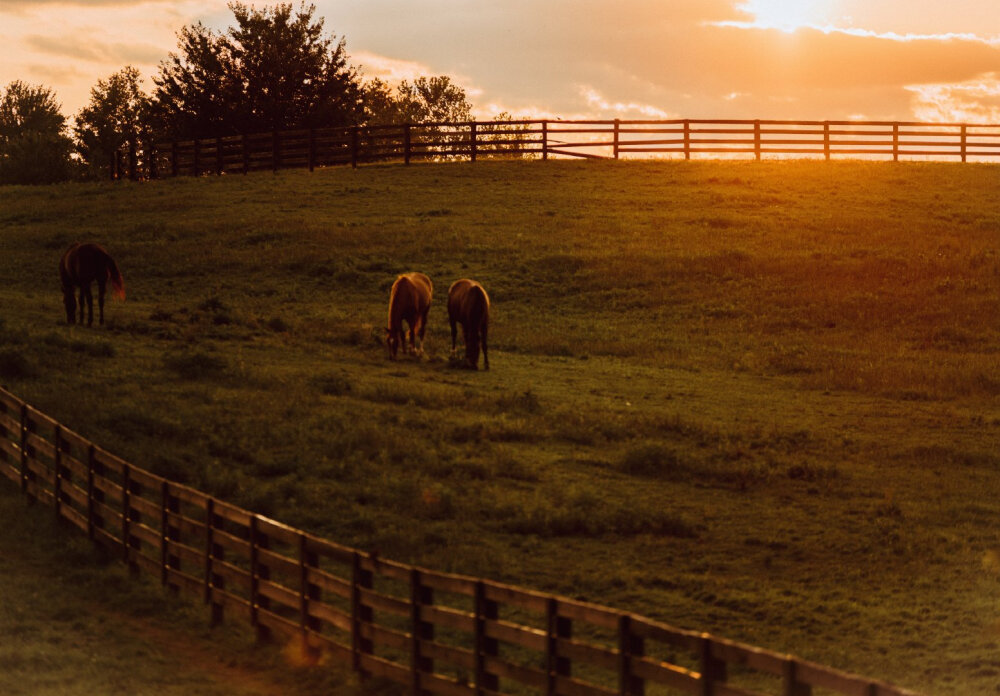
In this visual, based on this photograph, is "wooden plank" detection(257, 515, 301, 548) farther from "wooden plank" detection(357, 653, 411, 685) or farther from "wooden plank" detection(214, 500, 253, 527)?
Answer: "wooden plank" detection(357, 653, 411, 685)

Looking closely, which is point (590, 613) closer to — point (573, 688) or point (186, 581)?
point (573, 688)

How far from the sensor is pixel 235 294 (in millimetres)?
34688

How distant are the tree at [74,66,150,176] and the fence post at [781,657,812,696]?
3004 inches

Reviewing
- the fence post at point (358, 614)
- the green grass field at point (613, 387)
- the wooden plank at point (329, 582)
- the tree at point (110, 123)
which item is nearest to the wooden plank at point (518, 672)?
the fence post at point (358, 614)

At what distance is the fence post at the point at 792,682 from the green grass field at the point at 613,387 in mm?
4270

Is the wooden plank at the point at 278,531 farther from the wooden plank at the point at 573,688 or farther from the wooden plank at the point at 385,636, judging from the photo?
the wooden plank at the point at 573,688

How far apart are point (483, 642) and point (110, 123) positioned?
88283 mm

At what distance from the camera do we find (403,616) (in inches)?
432

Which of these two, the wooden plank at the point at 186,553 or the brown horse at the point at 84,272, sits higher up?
the brown horse at the point at 84,272

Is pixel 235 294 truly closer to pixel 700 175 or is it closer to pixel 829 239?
pixel 829 239

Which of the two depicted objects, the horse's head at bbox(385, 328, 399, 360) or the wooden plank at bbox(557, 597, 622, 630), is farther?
the horse's head at bbox(385, 328, 399, 360)

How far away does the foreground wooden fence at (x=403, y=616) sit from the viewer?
8.09 m

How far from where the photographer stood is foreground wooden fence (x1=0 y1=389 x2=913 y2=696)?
26.6ft

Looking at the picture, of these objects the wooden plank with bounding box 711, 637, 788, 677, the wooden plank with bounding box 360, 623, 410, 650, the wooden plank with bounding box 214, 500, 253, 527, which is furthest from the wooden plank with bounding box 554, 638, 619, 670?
the wooden plank with bounding box 214, 500, 253, 527
